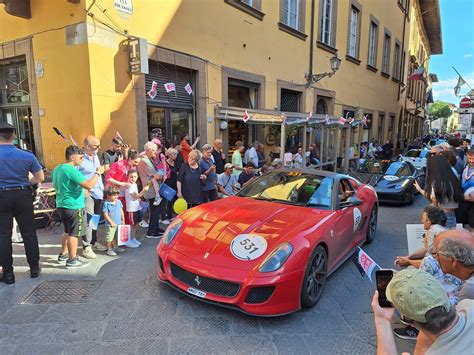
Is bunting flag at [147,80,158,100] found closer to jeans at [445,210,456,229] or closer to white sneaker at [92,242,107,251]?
white sneaker at [92,242,107,251]

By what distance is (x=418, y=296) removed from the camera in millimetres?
1284

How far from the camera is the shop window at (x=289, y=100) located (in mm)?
12252

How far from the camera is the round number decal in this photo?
3.07m

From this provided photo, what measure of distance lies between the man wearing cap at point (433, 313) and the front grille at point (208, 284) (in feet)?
5.83

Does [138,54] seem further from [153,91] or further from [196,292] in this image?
[196,292]

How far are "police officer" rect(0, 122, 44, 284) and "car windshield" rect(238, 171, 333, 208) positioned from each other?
8.57ft

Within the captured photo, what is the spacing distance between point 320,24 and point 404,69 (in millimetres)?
16622

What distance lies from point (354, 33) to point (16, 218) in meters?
17.4

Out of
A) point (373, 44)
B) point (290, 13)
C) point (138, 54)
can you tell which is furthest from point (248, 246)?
point (373, 44)

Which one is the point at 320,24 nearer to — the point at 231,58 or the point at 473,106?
the point at 231,58

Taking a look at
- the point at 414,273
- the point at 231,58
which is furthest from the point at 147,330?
the point at 231,58

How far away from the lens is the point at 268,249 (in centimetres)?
309

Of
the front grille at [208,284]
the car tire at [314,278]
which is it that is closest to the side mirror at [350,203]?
the car tire at [314,278]

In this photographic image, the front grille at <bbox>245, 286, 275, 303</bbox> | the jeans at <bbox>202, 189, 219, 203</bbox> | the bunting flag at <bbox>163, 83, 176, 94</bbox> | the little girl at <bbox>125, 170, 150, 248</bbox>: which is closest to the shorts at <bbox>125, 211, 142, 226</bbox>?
the little girl at <bbox>125, 170, 150, 248</bbox>
